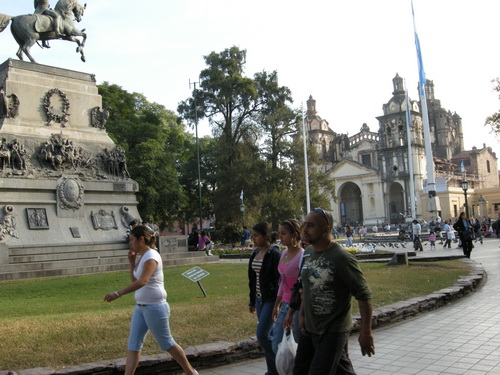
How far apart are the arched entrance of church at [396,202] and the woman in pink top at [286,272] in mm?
68887

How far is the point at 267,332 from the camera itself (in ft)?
18.5

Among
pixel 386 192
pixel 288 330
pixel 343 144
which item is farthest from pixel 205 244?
pixel 343 144

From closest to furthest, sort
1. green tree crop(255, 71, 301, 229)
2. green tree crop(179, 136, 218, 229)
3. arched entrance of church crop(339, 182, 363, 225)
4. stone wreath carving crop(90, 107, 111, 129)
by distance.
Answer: stone wreath carving crop(90, 107, 111, 129), green tree crop(255, 71, 301, 229), green tree crop(179, 136, 218, 229), arched entrance of church crop(339, 182, 363, 225)

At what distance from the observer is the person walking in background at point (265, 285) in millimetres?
5598

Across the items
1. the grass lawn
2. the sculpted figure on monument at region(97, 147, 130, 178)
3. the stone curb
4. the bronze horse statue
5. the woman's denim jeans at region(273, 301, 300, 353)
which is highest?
the bronze horse statue

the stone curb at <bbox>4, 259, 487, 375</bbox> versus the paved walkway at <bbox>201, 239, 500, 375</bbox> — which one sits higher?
the stone curb at <bbox>4, 259, 487, 375</bbox>

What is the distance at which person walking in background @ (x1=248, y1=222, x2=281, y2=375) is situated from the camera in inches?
220

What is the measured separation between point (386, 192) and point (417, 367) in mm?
68872

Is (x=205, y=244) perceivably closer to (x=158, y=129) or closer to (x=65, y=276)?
(x=65, y=276)

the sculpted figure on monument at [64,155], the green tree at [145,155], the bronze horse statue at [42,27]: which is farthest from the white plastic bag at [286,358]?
the green tree at [145,155]

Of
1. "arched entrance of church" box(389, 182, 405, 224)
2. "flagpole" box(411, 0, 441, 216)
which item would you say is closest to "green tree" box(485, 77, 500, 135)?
"flagpole" box(411, 0, 441, 216)

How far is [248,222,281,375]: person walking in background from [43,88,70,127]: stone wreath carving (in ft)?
50.9

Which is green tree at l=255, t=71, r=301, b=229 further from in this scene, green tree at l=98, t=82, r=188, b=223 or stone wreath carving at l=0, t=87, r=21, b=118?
stone wreath carving at l=0, t=87, r=21, b=118

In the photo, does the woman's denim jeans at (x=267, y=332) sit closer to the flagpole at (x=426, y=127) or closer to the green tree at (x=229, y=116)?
the flagpole at (x=426, y=127)
